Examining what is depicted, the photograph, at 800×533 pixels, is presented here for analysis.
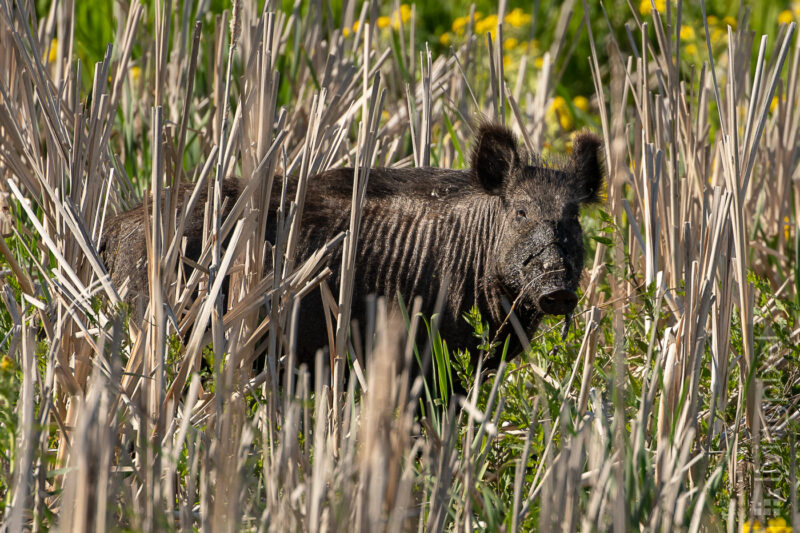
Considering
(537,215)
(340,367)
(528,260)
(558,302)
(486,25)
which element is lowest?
(340,367)

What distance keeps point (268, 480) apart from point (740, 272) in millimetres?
1927

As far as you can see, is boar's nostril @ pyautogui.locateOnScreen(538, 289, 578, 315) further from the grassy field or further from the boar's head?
the grassy field

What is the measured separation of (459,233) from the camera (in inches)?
169

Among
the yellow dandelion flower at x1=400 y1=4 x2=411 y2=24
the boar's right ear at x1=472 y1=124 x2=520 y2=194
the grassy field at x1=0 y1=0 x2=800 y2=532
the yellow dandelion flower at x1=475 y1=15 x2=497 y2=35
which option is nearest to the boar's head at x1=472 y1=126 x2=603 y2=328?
the boar's right ear at x1=472 y1=124 x2=520 y2=194

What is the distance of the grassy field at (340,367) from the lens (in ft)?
7.98

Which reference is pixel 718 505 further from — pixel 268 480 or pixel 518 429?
pixel 268 480

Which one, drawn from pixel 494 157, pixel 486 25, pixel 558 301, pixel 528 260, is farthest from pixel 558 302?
pixel 486 25

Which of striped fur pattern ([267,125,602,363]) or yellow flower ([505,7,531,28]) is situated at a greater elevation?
yellow flower ([505,7,531,28])

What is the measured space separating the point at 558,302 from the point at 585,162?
30.9 inches

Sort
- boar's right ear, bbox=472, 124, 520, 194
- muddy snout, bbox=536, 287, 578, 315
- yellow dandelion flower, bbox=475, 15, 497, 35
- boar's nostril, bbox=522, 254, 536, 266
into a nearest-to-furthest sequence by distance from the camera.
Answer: muddy snout, bbox=536, 287, 578, 315 → boar's nostril, bbox=522, 254, 536, 266 → boar's right ear, bbox=472, 124, 520, 194 → yellow dandelion flower, bbox=475, 15, 497, 35

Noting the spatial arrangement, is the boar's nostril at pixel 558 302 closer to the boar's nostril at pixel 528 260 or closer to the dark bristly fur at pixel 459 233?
the dark bristly fur at pixel 459 233

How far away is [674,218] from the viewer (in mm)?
3916

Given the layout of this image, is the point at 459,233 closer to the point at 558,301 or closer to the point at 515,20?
the point at 558,301

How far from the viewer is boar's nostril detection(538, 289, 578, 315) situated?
3840 millimetres
